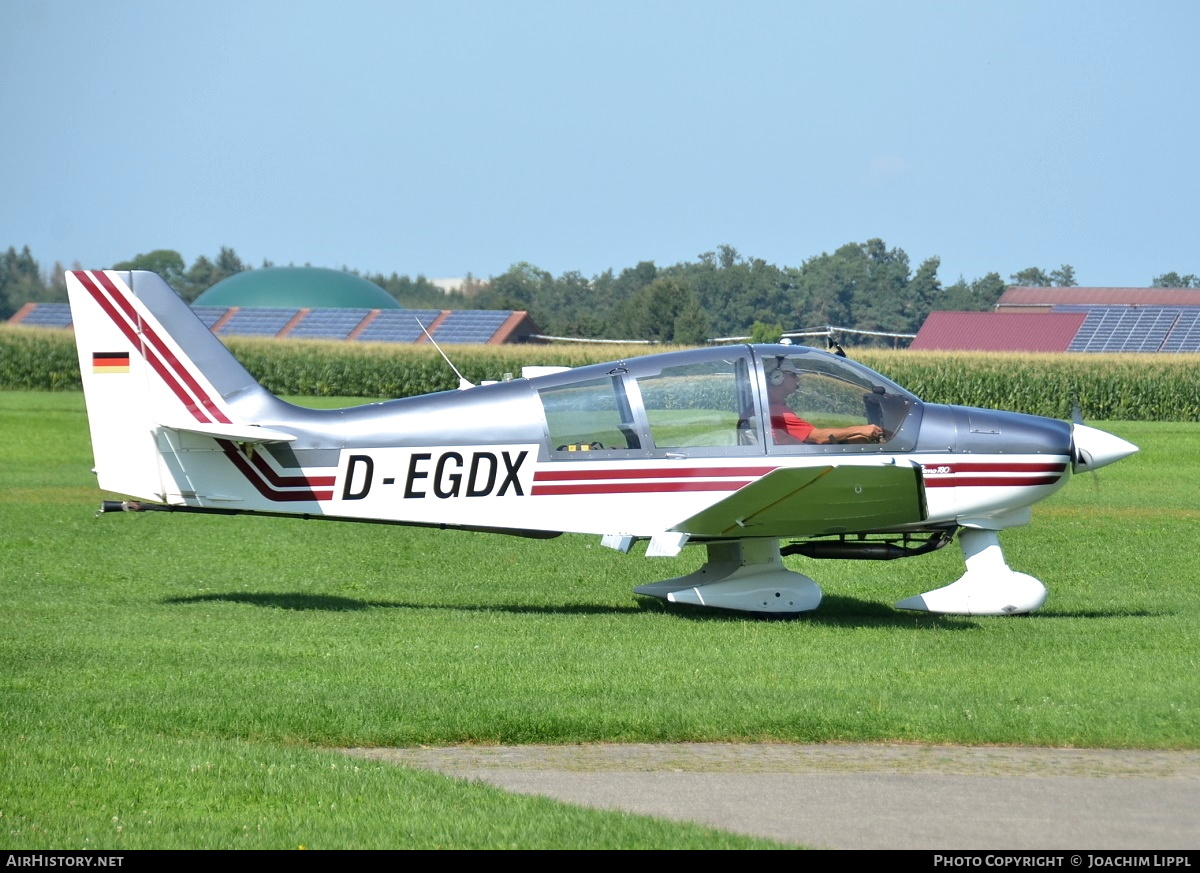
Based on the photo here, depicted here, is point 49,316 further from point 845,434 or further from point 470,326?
point 845,434

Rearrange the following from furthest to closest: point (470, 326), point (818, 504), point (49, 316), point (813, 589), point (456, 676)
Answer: point (470, 326) → point (49, 316) → point (813, 589) → point (818, 504) → point (456, 676)

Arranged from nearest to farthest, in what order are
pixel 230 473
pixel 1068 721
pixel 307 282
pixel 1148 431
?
pixel 1068 721 → pixel 230 473 → pixel 1148 431 → pixel 307 282

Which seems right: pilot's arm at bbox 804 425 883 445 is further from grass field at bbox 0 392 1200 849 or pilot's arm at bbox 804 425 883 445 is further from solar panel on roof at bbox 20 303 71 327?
solar panel on roof at bbox 20 303 71 327

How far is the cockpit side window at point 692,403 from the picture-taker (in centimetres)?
1034

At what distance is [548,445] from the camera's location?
10359mm

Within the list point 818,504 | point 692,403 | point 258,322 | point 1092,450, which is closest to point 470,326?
point 258,322

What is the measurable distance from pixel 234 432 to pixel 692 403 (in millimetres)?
3518

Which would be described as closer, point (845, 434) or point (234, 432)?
point (234, 432)

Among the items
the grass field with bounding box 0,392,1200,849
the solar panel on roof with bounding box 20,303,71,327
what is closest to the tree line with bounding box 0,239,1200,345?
the solar panel on roof with bounding box 20,303,71,327

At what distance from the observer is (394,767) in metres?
6.38

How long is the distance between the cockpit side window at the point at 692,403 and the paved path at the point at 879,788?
3.74 metres
